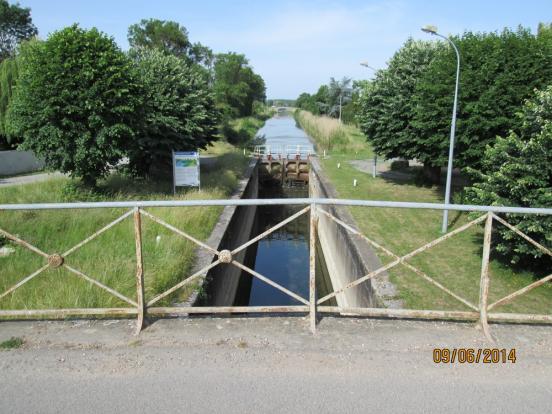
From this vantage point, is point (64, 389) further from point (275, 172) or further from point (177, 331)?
point (275, 172)

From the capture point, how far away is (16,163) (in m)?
19.3

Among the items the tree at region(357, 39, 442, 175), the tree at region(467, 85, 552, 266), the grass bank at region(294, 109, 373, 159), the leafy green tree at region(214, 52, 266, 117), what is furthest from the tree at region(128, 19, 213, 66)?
the tree at region(467, 85, 552, 266)

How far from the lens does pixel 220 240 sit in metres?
9.45

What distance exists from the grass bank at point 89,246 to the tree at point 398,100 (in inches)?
305

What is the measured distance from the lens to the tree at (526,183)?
6.99 metres

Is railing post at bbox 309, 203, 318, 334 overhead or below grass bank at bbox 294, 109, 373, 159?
below

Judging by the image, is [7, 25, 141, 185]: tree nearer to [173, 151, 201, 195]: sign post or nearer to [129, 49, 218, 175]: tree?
[173, 151, 201, 195]: sign post

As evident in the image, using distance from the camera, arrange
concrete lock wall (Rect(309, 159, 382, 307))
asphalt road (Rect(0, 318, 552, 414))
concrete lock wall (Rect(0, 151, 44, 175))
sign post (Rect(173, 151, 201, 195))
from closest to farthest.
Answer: asphalt road (Rect(0, 318, 552, 414))
concrete lock wall (Rect(309, 159, 382, 307))
sign post (Rect(173, 151, 201, 195))
concrete lock wall (Rect(0, 151, 44, 175))

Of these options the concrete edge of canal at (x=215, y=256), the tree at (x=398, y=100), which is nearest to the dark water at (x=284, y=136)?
the tree at (x=398, y=100)

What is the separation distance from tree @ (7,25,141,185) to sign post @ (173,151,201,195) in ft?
8.37

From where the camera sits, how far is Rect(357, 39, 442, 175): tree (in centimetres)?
1609

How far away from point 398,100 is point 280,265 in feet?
24.7

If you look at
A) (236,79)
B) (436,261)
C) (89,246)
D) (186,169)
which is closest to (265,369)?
(89,246)

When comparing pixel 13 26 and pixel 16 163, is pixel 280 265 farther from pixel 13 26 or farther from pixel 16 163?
pixel 13 26
